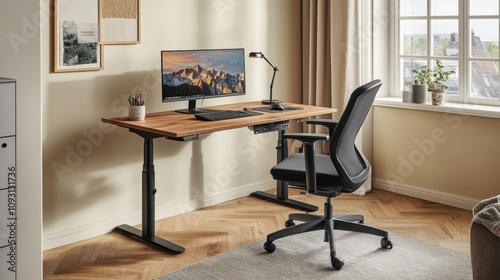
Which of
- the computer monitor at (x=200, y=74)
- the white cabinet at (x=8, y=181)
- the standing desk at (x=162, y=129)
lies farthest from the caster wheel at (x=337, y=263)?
the white cabinet at (x=8, y=181)

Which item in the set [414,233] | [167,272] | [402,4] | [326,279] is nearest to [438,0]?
[402,4]

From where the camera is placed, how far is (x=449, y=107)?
4.88 m

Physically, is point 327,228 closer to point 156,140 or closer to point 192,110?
point 192,110

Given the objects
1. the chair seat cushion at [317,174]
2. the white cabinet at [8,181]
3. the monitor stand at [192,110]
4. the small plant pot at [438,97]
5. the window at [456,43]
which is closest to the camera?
the white cabinet at [8,181]

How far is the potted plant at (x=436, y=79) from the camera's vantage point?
4965 millimetres

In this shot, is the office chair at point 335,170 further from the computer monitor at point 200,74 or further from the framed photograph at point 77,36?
the framed photograph at point 77,36

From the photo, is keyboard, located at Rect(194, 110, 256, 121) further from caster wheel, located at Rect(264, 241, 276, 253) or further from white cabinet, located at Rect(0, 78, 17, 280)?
white cabinet, located at Rect(0, 78, 17, 280)

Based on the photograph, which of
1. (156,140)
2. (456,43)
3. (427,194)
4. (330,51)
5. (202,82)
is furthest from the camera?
(330,51)

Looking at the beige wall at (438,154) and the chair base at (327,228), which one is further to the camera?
the beige wall at (438,154)

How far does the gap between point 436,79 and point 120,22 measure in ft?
7.79

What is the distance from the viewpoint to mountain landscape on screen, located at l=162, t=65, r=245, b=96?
14.3 feet

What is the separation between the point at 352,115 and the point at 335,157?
0.25m

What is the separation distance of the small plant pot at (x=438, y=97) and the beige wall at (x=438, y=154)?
0.27 ft

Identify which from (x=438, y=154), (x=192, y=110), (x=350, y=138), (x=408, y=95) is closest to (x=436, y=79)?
(x=408, y=95)
